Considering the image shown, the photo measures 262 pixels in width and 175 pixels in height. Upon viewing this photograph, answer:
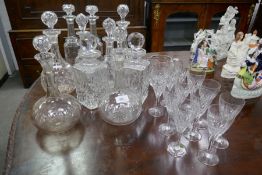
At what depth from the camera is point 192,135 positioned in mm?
725

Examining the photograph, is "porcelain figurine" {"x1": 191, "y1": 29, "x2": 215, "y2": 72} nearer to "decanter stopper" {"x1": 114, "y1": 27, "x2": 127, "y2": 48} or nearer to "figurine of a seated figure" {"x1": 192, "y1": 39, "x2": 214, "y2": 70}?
"figurine of a seated figure" {"x1": 192, "y1": 39, "x2": 214, "y2": 70}

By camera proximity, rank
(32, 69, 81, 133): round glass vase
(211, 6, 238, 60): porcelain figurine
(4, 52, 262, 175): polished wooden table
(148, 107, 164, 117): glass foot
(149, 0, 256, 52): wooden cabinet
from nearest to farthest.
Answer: (4, 52, 262, 175): polished wooden table, (32, 69, 81, 133): round glass vase, (148, 107, 164, 117): glass foot, (211, 6, 238, 60): porcelain figurine, (149, 0, 256, 52): wooden cabinet

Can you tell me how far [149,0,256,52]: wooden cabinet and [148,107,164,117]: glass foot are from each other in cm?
147

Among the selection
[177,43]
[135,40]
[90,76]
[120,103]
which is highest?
[135,40]

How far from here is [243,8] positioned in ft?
7.43

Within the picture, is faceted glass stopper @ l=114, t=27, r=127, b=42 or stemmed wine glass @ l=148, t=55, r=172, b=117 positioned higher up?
faceted glass stopper @ l=114, t=27, r=127, b=42

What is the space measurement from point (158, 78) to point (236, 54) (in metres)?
0.50

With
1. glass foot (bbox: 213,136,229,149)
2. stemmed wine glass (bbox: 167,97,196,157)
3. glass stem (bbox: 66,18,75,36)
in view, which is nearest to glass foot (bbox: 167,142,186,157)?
stemmed wine glass (bbox: 167,97,196,157)

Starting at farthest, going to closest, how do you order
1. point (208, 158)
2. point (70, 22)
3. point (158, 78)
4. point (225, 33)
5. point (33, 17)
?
1. point (33, 17)
2. point (225, 33)
3. point (70, 22)
4. point (158, 78)
5. point (208, 158)

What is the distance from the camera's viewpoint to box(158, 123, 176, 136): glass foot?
2.39ft

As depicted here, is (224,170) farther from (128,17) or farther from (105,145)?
(128,17)

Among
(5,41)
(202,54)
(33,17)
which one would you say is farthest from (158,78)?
(5,41)

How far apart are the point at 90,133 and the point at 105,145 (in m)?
0.08

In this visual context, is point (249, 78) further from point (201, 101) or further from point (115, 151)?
point (115, 151)
